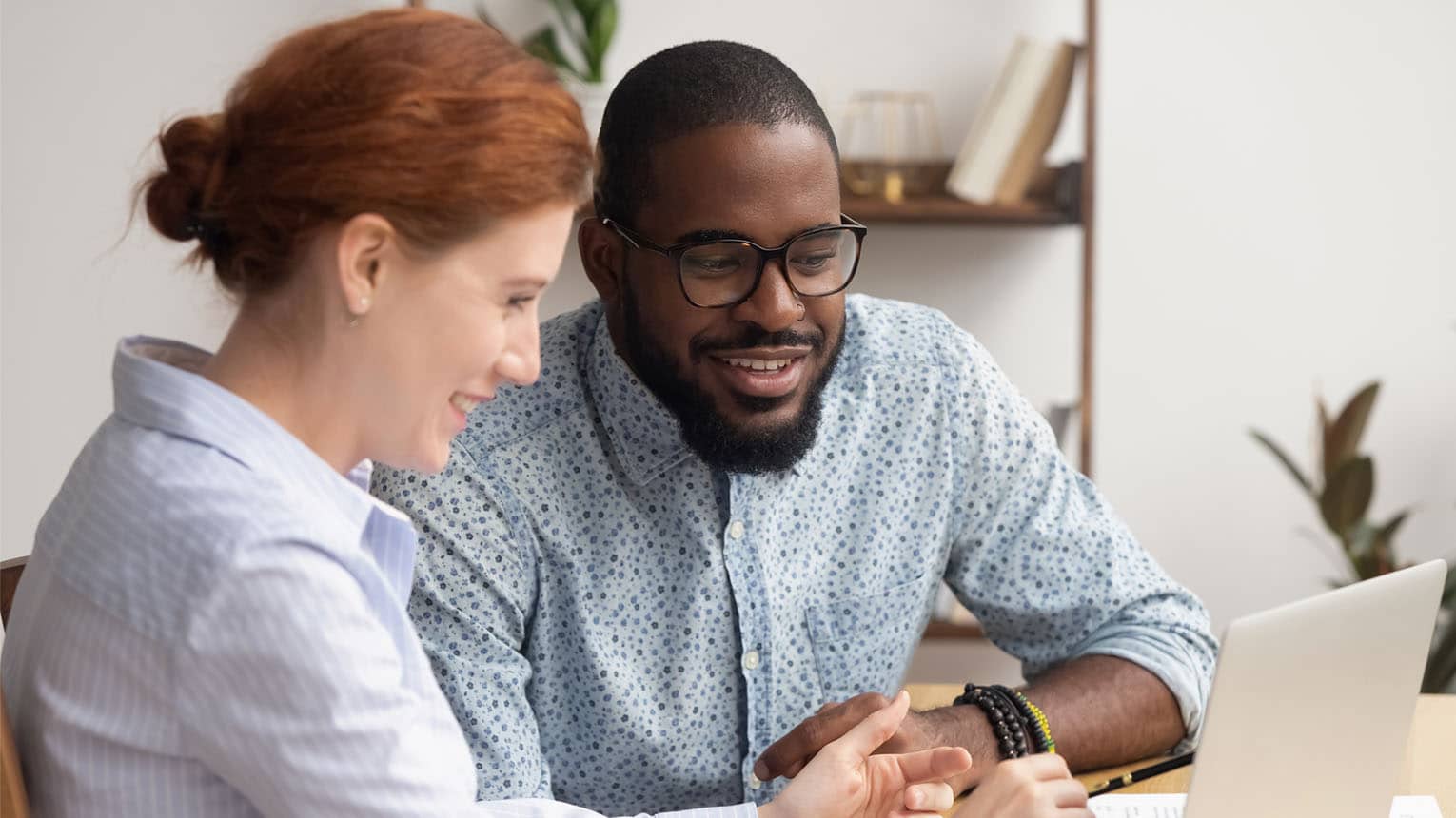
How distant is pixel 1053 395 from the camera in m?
3.08

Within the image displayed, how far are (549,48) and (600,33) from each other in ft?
0.33

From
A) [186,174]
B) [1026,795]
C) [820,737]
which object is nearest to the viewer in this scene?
[186,174]

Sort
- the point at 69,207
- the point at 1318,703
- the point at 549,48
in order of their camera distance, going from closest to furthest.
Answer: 1. the point at 1318,703
2. the point at 69,207
3. the point at 549,48

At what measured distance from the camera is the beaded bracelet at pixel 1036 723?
1.41 meters

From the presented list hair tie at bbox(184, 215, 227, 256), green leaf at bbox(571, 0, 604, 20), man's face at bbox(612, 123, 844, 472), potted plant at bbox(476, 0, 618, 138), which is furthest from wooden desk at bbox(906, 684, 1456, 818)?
green leaf at bbox(571, 0, 604, 20)

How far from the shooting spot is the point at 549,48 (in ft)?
9.21

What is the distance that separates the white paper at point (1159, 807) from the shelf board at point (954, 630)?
160cm

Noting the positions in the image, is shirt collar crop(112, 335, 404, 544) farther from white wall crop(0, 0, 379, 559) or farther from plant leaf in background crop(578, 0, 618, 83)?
plant leaf in background crop(578, 0, 618, 83)

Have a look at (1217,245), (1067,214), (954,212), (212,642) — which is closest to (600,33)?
(954,212)

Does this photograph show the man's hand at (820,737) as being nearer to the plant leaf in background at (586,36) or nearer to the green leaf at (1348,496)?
the green leaf at (1348,496)

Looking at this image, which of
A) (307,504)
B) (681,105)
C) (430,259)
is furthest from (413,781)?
(681,105)

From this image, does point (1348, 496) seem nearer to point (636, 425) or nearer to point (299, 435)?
→ point (636, 425)

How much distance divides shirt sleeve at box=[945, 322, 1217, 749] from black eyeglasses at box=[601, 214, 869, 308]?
0.31 meters

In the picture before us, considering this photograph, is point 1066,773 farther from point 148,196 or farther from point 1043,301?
point 1043,301
